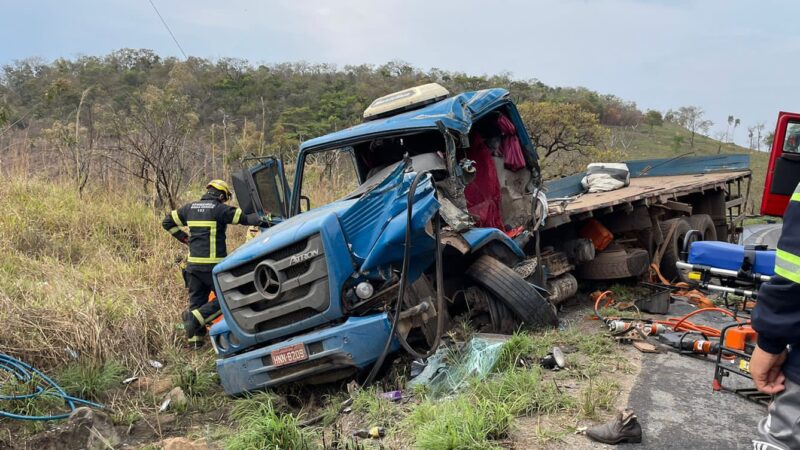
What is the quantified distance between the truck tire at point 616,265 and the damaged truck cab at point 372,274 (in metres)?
1.84

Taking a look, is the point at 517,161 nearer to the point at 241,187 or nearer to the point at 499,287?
the point at 499,287

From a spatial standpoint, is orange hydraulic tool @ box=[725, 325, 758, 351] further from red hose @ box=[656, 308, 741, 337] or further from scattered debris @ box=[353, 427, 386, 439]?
scattered debris @ box=[353, 427, 386, 439]

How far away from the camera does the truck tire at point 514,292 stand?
173 inches

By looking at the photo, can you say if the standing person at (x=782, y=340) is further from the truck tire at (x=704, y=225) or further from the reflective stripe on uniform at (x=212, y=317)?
the truck tire at (x=704, y=225)

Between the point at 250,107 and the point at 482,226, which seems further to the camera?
the point at 250,107

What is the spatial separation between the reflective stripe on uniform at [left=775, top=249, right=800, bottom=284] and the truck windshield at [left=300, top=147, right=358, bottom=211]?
13.9ft

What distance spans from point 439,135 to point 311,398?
2.32 metres

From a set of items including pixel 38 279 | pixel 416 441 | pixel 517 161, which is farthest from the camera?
A: pixel 38 279

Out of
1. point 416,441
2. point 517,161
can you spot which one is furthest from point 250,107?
point 416,441

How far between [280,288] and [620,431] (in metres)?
2.18

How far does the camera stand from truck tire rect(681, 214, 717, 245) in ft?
25.8

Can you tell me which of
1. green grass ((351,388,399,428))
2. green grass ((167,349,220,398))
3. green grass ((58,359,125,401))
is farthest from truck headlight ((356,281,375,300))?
green grass ((58,359,125,401))

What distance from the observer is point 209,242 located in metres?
6.02

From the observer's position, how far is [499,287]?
Answer: 14.4ft
